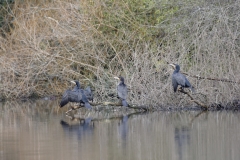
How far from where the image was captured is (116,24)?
2245 cm

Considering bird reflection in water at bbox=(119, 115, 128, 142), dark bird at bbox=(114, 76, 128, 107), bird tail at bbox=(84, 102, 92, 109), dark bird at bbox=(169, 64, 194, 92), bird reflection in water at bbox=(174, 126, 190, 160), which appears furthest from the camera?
dark bird at bbox=(114, 76, 128, 107)

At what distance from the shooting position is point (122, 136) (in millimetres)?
13969

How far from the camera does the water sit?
11.7 m

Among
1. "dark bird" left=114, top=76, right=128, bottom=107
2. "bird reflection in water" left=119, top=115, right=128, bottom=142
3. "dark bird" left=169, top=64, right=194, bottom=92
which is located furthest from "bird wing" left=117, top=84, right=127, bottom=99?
"dark bird" left=169, top=64, right=194, bottom=92

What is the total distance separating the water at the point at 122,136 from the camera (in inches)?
460

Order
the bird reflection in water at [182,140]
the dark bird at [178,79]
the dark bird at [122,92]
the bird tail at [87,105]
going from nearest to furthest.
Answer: the bird reflection in water at [182,140], the dark bird at [178,79], the bird tail at [87,105], the dark bird at [122,92]

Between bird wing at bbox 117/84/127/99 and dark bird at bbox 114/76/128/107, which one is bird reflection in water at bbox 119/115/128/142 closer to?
dark bird at bbox 114/76/128/107

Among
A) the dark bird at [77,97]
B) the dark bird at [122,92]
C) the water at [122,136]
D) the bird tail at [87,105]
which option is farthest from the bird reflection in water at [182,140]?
the dark bird at [77,97]

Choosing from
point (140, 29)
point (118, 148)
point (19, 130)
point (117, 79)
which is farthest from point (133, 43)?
point (118, 148)

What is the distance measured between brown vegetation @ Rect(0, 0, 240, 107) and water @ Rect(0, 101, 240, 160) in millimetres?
999

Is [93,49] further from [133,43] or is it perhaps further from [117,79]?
[117,79]

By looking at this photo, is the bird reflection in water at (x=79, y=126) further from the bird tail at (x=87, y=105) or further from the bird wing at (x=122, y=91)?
the bird wing at (x=122, y=91)

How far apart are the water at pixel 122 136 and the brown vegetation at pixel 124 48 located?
1.00m

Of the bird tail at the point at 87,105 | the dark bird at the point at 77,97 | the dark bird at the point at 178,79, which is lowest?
the bird tail at the point at 87,105
